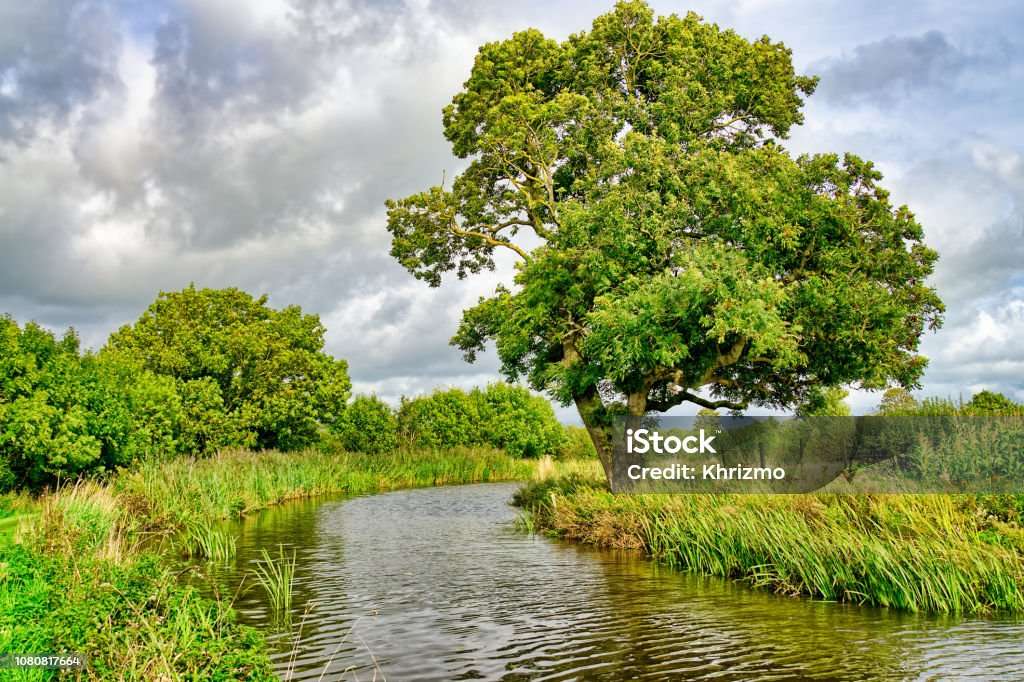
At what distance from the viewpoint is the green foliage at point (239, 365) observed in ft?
147

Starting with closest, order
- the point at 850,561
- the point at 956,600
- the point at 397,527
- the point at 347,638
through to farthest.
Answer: the point at 347,638 < the point at 956,600 < the point at 850,561 < the point at 397,527

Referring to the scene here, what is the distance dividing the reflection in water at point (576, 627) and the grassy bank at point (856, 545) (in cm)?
58

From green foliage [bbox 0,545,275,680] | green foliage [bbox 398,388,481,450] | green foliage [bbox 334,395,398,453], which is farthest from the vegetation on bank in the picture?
green foliage [bbox 398,388,481,450]

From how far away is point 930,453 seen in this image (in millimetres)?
19281

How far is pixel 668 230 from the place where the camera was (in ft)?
78.9

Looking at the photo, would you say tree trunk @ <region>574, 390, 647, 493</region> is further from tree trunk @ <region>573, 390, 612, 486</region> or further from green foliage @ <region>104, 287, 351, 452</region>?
green foliage @ <region>104, 287, 351, 452</region>

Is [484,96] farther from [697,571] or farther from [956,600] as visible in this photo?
[956,600]

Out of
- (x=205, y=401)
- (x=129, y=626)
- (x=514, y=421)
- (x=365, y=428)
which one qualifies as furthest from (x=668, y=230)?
(x=514, y=421)

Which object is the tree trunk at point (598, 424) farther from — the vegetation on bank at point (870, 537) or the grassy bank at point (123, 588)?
the grassy bank at point (123, 588)

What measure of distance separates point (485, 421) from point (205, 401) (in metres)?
24.0

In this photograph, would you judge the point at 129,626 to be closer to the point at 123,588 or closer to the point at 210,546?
the point at 123,588

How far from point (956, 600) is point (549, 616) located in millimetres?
6818

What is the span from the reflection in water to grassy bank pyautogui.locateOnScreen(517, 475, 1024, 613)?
58 centimetres

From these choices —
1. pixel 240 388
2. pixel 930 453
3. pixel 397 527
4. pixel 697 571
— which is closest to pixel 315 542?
pixel 397 527
